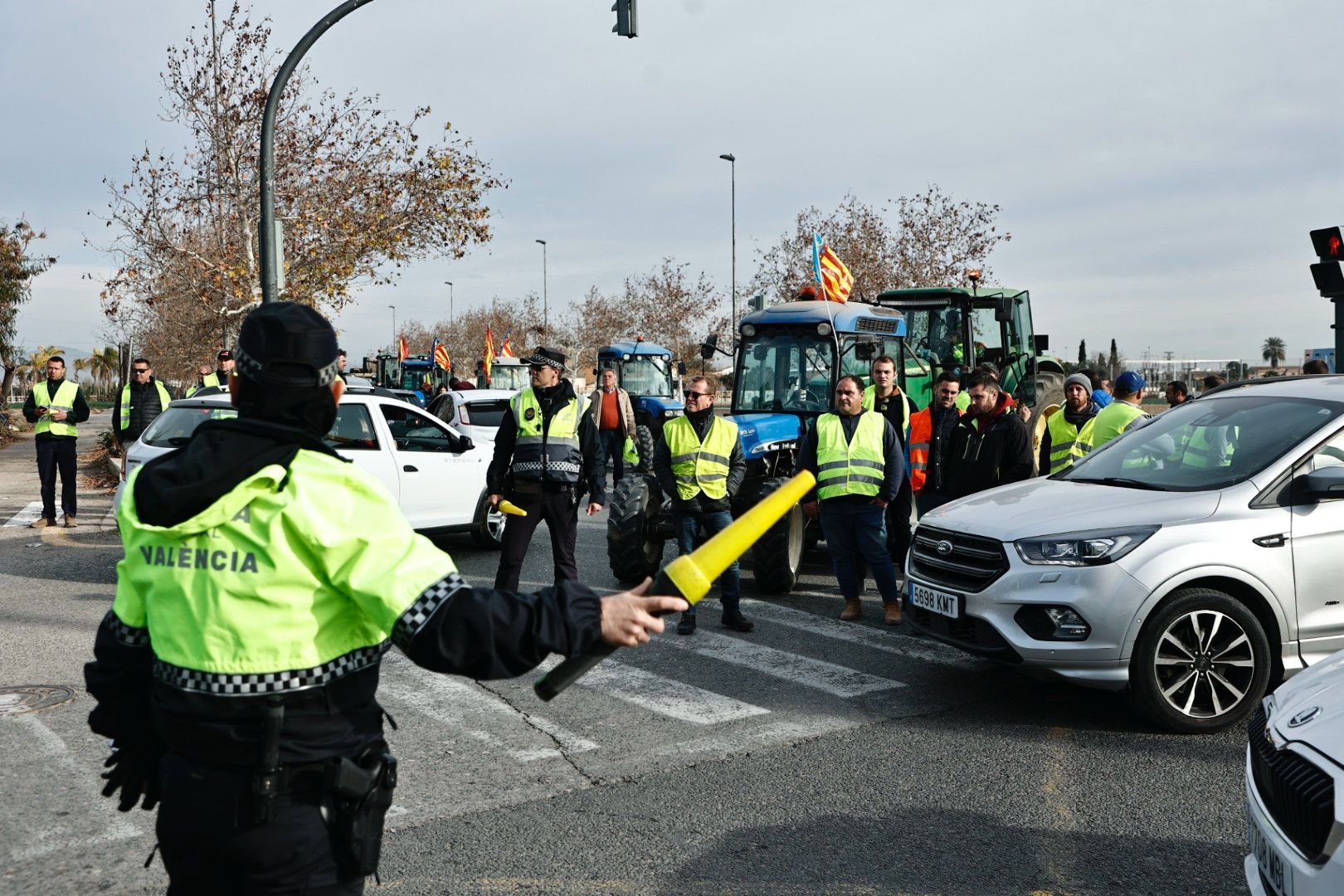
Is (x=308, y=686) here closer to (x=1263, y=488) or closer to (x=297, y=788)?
(x=297, y=788)

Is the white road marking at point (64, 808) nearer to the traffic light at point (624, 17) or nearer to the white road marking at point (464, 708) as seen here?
the white road marking at point (464, 708)

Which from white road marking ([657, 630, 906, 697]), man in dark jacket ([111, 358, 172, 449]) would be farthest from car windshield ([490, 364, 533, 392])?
white road marking ([657, 630, 906, 697])

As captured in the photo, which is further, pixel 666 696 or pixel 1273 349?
pixel 1273 349

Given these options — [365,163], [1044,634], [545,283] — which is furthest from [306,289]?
[545,283]

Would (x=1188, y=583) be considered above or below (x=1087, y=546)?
below

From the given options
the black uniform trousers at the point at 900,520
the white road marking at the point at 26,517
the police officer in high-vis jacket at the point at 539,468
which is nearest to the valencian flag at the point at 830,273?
the black uniform trousers at the point at 900,520

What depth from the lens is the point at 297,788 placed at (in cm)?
213

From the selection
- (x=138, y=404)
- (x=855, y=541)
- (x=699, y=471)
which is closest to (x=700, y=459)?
(x=699, y=471)

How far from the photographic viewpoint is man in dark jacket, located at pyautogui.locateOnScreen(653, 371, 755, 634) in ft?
26.6

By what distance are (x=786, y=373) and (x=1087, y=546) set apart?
206 inches

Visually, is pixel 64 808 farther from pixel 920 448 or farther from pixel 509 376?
pixel 509 376

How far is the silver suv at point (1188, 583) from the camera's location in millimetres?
5523

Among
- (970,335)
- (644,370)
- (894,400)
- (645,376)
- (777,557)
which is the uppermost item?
(970,335)

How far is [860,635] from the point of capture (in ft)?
26.2
